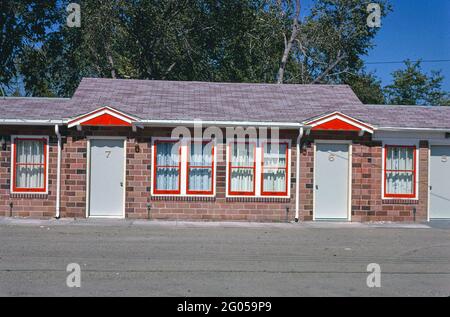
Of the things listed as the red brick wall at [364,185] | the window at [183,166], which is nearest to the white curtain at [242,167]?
the window at [183,166]

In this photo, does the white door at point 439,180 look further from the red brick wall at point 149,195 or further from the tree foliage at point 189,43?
the tree foliage at point 189,43

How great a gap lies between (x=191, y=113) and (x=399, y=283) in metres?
10.3

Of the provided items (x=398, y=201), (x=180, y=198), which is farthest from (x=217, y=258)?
(x=398, y=201)

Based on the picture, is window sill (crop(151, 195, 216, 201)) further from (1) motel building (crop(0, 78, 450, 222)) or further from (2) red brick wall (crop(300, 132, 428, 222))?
(2) red brick wall (crop(300, 132, 428, 222))

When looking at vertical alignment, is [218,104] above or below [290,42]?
below

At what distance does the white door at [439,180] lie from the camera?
63.5ft

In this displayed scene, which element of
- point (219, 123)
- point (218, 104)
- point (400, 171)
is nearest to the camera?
point (219, 123)

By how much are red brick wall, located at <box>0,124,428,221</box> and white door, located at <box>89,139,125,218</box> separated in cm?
22

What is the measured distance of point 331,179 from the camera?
18703 millimetres

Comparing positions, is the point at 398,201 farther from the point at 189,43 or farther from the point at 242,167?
the point at 189,43

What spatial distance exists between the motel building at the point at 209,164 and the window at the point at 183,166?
0.03 metres

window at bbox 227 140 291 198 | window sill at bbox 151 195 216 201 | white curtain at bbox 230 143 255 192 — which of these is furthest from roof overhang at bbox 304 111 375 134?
window sill at bbox 151 195 216 201

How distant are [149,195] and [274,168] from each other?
12.2 feet
